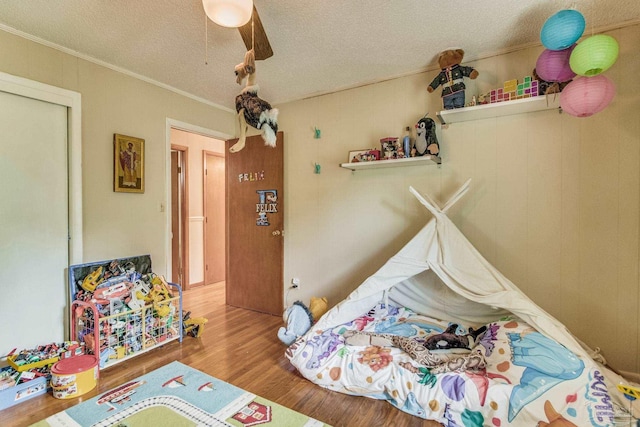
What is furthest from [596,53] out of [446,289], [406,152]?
[446,289]

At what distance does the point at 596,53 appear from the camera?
1519 millimetres

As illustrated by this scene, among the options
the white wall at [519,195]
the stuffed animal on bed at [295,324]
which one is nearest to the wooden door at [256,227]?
the white wall at [519,195]

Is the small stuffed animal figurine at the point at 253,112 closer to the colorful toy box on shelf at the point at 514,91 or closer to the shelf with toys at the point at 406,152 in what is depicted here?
the shelf with toys at the point at 406,152

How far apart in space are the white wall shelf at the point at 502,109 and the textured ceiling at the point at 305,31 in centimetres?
49

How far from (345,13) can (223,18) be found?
2.99ft

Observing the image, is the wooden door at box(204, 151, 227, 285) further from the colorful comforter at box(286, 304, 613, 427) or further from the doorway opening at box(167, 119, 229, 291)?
the colorful comforter at box(286, 304, 613, 427)

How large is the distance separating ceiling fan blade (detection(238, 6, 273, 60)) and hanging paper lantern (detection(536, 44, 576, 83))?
1.65m

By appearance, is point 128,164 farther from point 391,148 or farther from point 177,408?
point 391,148

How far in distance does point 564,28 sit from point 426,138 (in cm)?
101

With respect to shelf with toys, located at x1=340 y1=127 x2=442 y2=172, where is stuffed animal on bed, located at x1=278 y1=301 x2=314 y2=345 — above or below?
below

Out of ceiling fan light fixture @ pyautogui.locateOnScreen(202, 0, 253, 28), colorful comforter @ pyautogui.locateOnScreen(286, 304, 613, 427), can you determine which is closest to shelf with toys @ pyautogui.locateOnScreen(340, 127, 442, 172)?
colorful comforter @ pyautogui.locateOnScreen(286, 304, 613, 427)

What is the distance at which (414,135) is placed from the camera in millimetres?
2631

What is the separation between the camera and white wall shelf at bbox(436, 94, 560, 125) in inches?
79.5

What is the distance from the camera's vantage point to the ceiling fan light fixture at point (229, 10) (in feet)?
4.07
